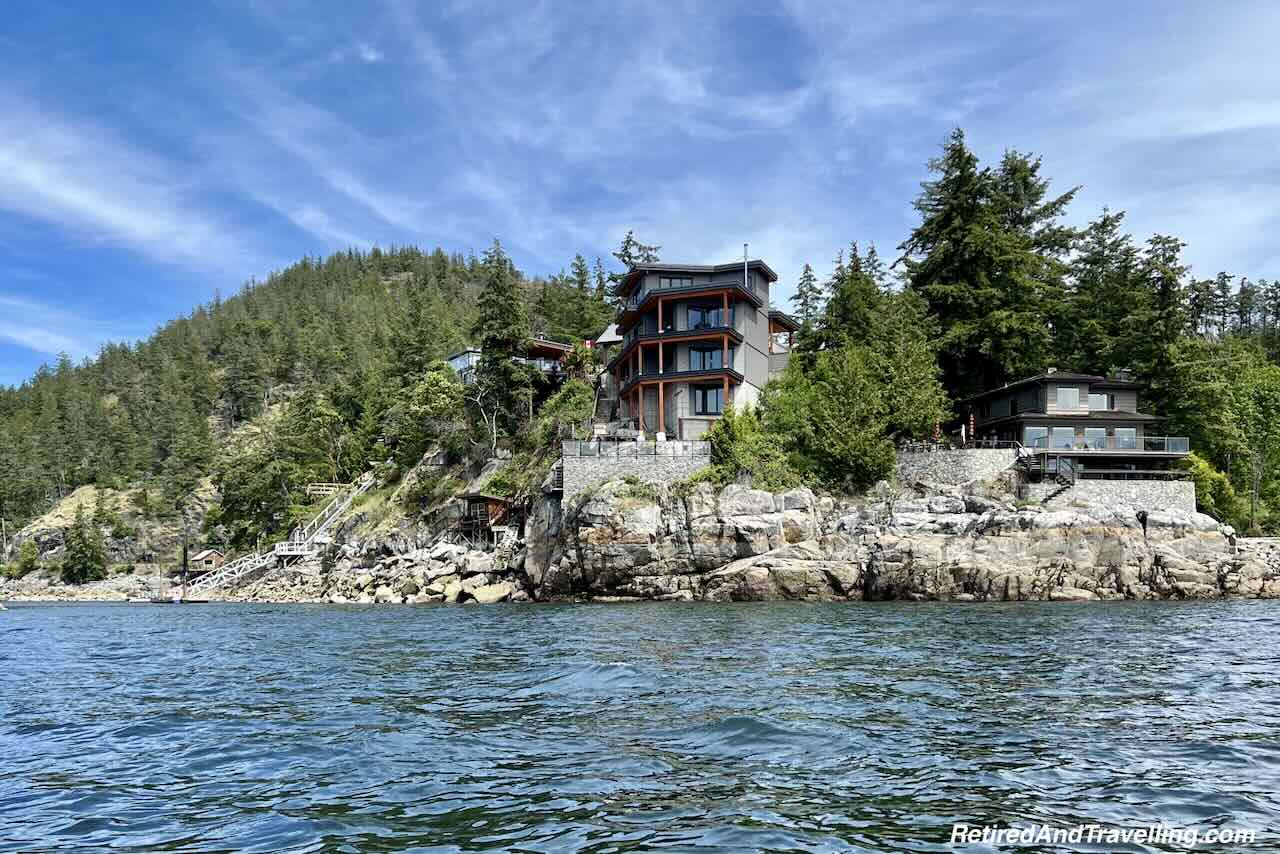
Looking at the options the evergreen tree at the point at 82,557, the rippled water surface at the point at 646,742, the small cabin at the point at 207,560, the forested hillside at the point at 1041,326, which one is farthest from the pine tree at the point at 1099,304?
the evergreen tree at the point at 82,557

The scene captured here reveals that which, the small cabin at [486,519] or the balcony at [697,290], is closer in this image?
the small cabin at [486,519]

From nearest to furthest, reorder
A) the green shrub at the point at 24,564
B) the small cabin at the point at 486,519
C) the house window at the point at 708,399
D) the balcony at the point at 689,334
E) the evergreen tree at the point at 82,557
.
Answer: the small cabin at the point at 486,519, the balcony at the point at 689,334, the house window at the point at 708,399, the evergreen tree at the point at 82,557, the green shrub at the point at 24,564

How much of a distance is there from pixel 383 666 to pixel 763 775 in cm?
1252

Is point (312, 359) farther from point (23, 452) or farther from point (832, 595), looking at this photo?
point (832, 595)

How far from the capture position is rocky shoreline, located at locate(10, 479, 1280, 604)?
38.8 metres

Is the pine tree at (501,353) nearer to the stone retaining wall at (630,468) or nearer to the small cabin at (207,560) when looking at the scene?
the stone retaining wall at (630,468)

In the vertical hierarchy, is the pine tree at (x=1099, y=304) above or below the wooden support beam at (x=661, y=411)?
above

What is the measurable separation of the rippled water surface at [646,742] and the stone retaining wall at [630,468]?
2337 cm

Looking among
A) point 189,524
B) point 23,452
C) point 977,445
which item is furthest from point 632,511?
point 23,452

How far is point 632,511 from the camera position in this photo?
141 ft

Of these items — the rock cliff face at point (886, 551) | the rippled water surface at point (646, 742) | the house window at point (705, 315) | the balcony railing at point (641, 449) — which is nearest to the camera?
the rippled water surface at point (646, 742)

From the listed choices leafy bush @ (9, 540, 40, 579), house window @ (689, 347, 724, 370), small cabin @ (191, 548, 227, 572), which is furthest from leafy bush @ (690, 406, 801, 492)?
leafy bush @ (9, 540, 40, 579)

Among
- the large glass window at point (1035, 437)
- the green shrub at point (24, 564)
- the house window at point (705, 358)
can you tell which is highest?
the house window at point (705, 358)

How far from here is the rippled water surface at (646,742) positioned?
316 inches
